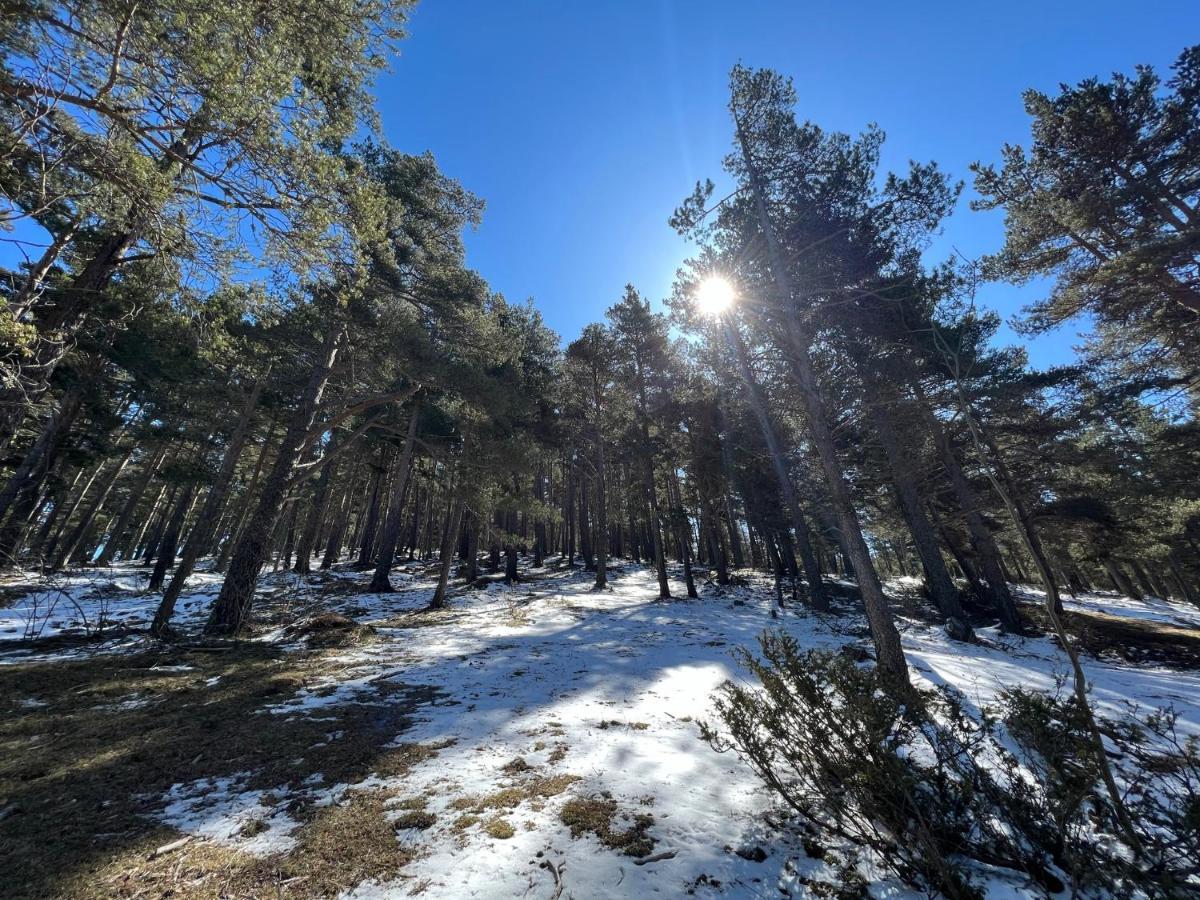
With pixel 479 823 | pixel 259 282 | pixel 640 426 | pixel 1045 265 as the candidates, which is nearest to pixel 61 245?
pixel 259 282

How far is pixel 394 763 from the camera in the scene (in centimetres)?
410

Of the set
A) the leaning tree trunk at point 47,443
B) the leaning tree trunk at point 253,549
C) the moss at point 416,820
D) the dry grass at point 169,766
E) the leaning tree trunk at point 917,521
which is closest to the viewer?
the dry grass at point 169,766

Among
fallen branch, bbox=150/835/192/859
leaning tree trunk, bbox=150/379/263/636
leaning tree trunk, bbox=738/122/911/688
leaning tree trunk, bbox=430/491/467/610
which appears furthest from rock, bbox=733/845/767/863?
leaning tree trunk, bbox=430/491/467/610

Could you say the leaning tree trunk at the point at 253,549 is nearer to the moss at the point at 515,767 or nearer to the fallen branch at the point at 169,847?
the fallen branch at the point at 169,847

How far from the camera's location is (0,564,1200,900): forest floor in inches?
103

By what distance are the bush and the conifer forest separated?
0.10 feet

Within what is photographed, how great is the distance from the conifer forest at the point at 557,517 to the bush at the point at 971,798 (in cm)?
3

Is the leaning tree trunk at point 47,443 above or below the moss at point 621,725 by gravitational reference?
above

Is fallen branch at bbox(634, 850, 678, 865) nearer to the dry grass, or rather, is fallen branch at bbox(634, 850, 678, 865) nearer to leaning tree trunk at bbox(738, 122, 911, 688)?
the dry grass

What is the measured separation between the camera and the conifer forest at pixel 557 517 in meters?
2.68

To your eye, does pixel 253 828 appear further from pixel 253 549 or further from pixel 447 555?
pixel 447 555

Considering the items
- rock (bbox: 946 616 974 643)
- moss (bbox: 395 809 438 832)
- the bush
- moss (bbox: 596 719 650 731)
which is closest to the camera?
the bush

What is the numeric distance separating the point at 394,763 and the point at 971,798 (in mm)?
4476

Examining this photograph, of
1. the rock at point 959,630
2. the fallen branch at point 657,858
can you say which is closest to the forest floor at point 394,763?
the fallen branch at point 657,858
